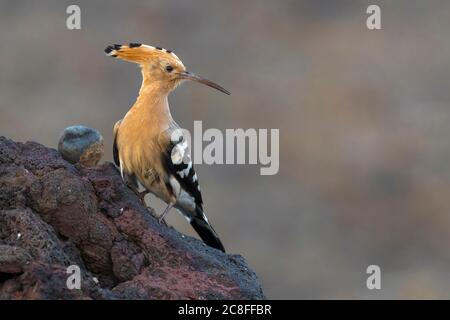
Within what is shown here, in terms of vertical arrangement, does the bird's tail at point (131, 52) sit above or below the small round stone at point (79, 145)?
above

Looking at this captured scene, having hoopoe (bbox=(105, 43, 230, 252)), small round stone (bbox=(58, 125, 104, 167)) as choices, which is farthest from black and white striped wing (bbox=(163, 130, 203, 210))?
small round stone (bbox=(58, 125, 104, 167))

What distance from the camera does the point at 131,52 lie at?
121 inches

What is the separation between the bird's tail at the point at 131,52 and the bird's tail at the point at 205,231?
1.59 feet

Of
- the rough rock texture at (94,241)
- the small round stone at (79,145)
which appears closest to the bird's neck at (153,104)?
the small round stone at (79,145)

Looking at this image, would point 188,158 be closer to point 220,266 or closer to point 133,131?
point 133,131

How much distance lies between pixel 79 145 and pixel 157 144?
32cm

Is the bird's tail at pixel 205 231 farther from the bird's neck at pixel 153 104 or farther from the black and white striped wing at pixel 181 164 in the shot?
the bird's neck at pixel 153 104

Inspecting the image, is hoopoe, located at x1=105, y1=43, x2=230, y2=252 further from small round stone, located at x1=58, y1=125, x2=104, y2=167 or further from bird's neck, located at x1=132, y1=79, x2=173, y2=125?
small round stone, located at x1=58, y1=125, x2=104, y2=167

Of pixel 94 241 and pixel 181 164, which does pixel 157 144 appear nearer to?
pixel 181 164

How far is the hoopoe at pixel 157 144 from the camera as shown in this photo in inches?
118

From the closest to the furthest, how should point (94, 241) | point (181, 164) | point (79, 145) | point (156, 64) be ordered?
point (94, 241) < point (79, 145) < point (181, 164) < point (156, 64)

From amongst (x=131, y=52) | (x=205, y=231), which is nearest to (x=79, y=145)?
(x=131, y=52)
